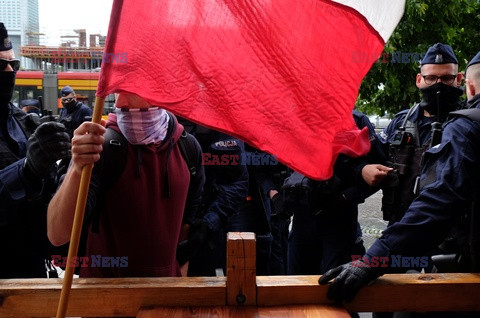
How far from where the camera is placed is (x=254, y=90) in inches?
72.4

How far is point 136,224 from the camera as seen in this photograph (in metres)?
2.27

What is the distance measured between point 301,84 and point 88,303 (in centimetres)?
111

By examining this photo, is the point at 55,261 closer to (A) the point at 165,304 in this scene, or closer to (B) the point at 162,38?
(A) the point at 165,304

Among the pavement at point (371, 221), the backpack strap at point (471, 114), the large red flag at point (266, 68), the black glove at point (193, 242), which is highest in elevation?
the large red flag at point (266, 68)

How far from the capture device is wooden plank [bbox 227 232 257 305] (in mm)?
1803

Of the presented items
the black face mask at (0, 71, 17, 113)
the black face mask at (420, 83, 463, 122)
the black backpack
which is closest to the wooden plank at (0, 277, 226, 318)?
the black backpack

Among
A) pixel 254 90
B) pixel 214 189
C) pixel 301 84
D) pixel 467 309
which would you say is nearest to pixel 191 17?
pixel 254 90

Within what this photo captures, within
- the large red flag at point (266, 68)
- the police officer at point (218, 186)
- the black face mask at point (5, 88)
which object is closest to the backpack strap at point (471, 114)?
the large red flag at point (266, 68)

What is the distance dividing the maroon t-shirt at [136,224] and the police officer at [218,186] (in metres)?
1.02

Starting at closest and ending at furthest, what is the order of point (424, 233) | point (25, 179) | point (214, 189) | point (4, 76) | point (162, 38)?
point (162, 38)
point (424, 233)
point (25, 179)
point (4, 76)
point (214, 189)

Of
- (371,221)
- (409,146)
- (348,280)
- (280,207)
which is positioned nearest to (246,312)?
(348,280)

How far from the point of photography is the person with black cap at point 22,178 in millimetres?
2225

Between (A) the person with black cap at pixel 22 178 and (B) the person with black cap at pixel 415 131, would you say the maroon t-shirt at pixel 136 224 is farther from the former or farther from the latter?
(B) the person with black cap at pixel 415 131

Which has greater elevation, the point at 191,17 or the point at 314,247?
the point at 191,17
